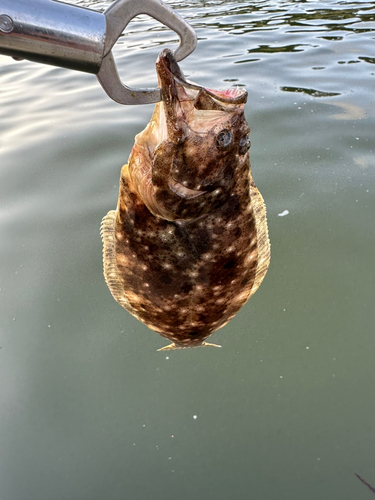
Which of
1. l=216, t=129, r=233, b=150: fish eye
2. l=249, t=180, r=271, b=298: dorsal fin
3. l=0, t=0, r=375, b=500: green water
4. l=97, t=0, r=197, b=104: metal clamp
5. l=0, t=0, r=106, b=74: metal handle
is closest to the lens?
l=0, t=0, r=106, b=74: metal handle

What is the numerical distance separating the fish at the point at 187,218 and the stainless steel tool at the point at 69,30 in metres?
0.21

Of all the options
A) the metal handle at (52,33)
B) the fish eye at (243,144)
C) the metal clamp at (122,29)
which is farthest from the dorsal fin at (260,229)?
the metal handle at (52,33)

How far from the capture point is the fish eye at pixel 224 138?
1529mm

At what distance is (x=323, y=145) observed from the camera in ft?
15.0

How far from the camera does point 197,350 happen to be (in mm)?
3141

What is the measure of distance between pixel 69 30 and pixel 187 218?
38.4 inches

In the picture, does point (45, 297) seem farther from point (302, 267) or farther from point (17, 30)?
point (17, 30)

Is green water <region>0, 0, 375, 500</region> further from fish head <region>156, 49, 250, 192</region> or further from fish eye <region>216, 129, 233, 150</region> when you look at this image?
fish eye <region>216, 129, 233, 150</region>

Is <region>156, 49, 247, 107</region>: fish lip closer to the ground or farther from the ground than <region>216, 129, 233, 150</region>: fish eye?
farther from the ground

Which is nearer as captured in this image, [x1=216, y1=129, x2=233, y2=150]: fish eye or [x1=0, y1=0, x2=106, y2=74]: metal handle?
[x1=0, y1=0, x2=106, y2=74]: metal handle

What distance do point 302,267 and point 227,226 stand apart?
1844 millimetres

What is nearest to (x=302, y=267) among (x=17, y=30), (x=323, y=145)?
(x=323, y=145)

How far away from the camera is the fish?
5.02 feet

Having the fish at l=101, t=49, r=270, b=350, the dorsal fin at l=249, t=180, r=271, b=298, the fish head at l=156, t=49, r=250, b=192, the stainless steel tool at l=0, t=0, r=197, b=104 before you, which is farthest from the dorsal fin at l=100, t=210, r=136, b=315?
the stainless steel tool at l=0, t=0, r=197, b=104
